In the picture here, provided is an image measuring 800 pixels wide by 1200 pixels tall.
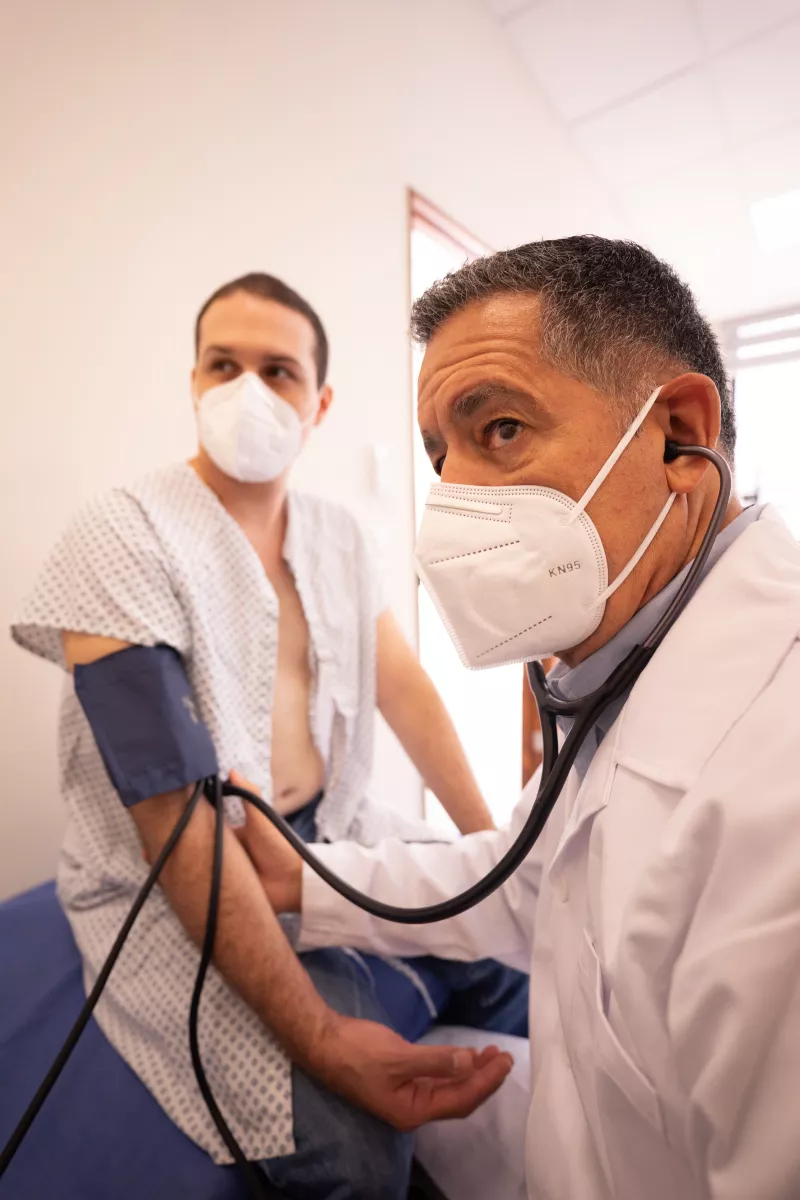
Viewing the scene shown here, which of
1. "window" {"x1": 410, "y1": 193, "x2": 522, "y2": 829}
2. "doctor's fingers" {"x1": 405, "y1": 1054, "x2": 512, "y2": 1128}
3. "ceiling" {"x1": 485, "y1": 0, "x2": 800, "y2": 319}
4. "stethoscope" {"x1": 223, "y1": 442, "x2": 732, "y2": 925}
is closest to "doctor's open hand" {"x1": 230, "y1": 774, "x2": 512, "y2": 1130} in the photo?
"doctor's fingers" {"x1": 405, "y1": 1054, "x2": 512, "y2": 1128}

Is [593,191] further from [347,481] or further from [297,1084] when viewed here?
[297,1084]

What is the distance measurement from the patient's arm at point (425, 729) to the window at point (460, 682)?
2.15 feet

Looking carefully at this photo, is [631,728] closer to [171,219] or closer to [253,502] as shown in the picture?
[253,502]

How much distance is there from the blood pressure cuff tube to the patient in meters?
0.04

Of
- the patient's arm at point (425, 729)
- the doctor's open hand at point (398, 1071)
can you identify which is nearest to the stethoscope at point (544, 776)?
the doctor's open hand at point (398, 1071)

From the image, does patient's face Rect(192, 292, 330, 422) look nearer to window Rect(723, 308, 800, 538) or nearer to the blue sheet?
the blue sheet

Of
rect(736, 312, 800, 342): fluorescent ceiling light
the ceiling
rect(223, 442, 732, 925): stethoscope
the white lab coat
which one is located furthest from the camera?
rect(736, 312, 800, 342): fluorescent ceiling light

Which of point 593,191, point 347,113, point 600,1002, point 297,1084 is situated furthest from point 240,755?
point 593,191

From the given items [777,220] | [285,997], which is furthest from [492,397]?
[777,220]

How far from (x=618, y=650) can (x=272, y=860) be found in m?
0.55

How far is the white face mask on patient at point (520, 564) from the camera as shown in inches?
23.5

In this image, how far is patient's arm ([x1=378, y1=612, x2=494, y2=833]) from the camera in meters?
1.15

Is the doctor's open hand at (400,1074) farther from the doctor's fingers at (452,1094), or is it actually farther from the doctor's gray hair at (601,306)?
the doctor's gray hair at (601,306)

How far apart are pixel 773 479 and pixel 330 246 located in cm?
386
